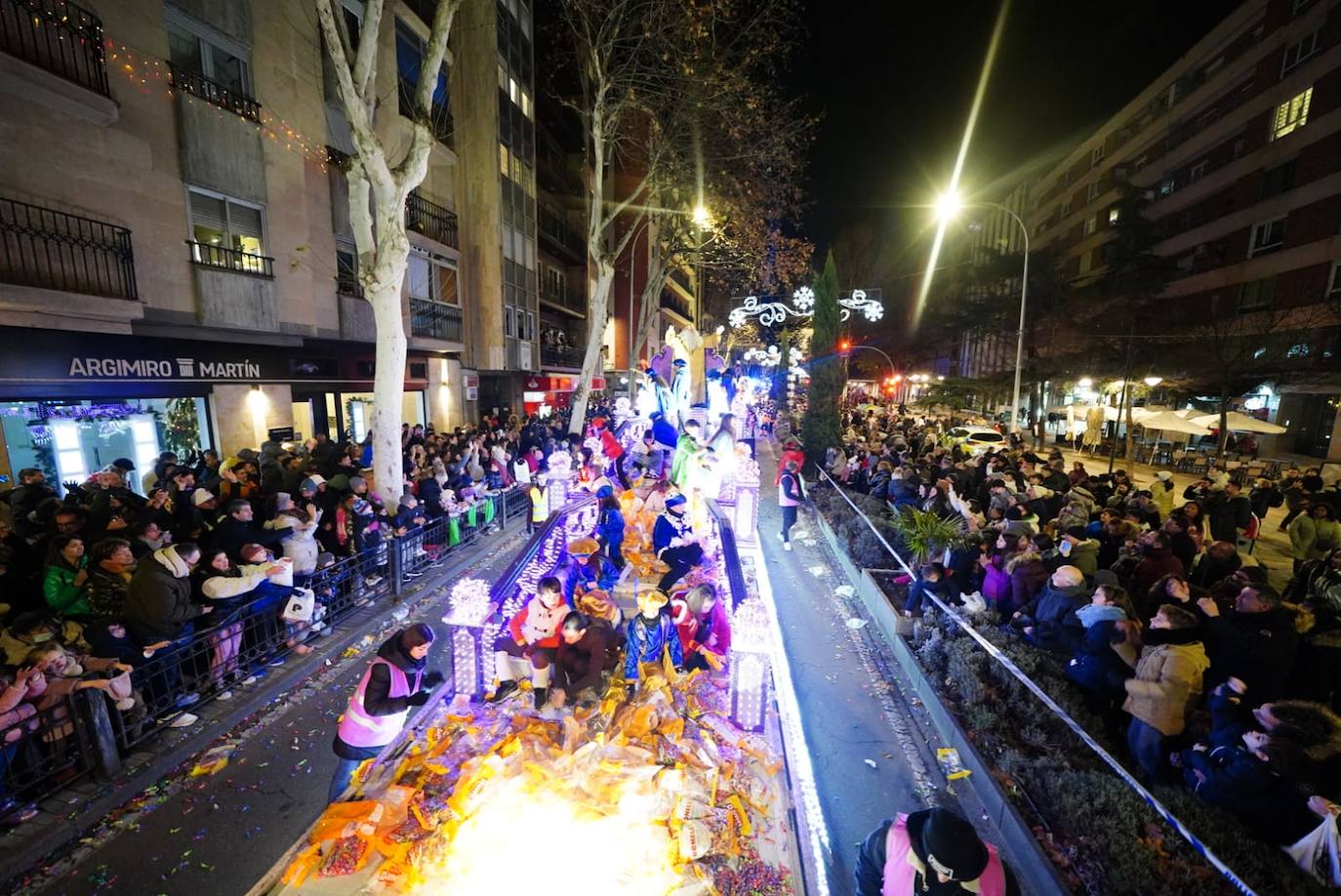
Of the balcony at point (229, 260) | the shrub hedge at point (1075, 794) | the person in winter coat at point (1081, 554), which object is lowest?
the shrub hedge at point (1075, 794)

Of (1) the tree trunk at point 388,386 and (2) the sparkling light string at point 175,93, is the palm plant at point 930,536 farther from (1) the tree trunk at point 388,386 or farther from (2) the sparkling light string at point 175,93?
(2) the sparkling light string at point 175,93

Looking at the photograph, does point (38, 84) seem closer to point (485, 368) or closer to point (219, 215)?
point (219, 215)

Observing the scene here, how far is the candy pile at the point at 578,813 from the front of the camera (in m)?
3.80

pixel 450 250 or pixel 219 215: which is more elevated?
pixel 450 250

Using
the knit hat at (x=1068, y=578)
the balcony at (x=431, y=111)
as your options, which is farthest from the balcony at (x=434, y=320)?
the knit hat at (x=1068, y=578)

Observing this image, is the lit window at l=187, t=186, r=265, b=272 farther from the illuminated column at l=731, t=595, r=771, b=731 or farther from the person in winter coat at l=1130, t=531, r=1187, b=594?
the person in winter coat at l=1130, t=531, r=1187, b=594

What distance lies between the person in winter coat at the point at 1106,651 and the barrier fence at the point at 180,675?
28.3 ft

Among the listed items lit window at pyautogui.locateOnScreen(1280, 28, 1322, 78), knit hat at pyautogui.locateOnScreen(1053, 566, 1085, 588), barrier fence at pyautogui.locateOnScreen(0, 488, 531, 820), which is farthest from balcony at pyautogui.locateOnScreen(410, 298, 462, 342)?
lit window at pyautogui.locateOnScreen(1280, 28, 1322, 78)

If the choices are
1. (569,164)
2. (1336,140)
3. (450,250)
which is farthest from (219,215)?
(1336,140)

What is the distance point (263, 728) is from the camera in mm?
5578

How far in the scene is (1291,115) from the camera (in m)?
24.0

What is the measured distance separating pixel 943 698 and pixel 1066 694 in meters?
1.11

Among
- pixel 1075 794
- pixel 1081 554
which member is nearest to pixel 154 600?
pixel 1075 794

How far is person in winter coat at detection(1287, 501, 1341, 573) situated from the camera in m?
8.12
